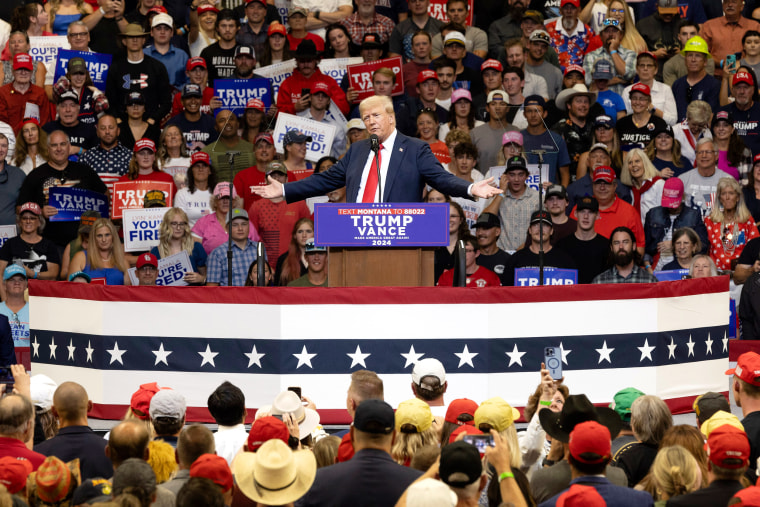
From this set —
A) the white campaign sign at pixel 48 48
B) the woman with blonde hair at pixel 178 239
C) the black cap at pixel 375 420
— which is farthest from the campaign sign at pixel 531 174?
the black cap at pixel 375 420

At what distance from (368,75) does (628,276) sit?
5360 mm

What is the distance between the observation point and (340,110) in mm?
15727

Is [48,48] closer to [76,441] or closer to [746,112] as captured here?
[746,112]

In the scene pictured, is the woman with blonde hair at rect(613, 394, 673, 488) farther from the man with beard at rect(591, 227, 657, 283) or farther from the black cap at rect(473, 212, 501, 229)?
the black cap at rect(473, 212, 501, 229)

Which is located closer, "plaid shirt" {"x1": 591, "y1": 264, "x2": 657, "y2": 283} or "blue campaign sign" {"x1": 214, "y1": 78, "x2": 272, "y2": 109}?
"plaid shirt" {"x1": 591, "y1": 264, "x2": 657, "y2": 283}

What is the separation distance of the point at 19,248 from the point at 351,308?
5431mm

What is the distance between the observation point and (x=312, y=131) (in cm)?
1477

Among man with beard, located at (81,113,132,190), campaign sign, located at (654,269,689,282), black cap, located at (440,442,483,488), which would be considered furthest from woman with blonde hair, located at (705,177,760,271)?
black cap, located at (440,442,483,488)

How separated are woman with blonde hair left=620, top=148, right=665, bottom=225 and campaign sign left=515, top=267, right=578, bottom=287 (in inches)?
131

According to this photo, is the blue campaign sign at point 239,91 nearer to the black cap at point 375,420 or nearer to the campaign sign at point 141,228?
the campaign sign at point 141,228

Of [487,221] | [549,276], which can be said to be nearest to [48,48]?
[487,221]

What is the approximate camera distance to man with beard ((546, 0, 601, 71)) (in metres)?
16.9

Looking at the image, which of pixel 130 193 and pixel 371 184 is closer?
pixel 371 184

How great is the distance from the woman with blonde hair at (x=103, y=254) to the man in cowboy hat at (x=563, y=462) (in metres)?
7.56
